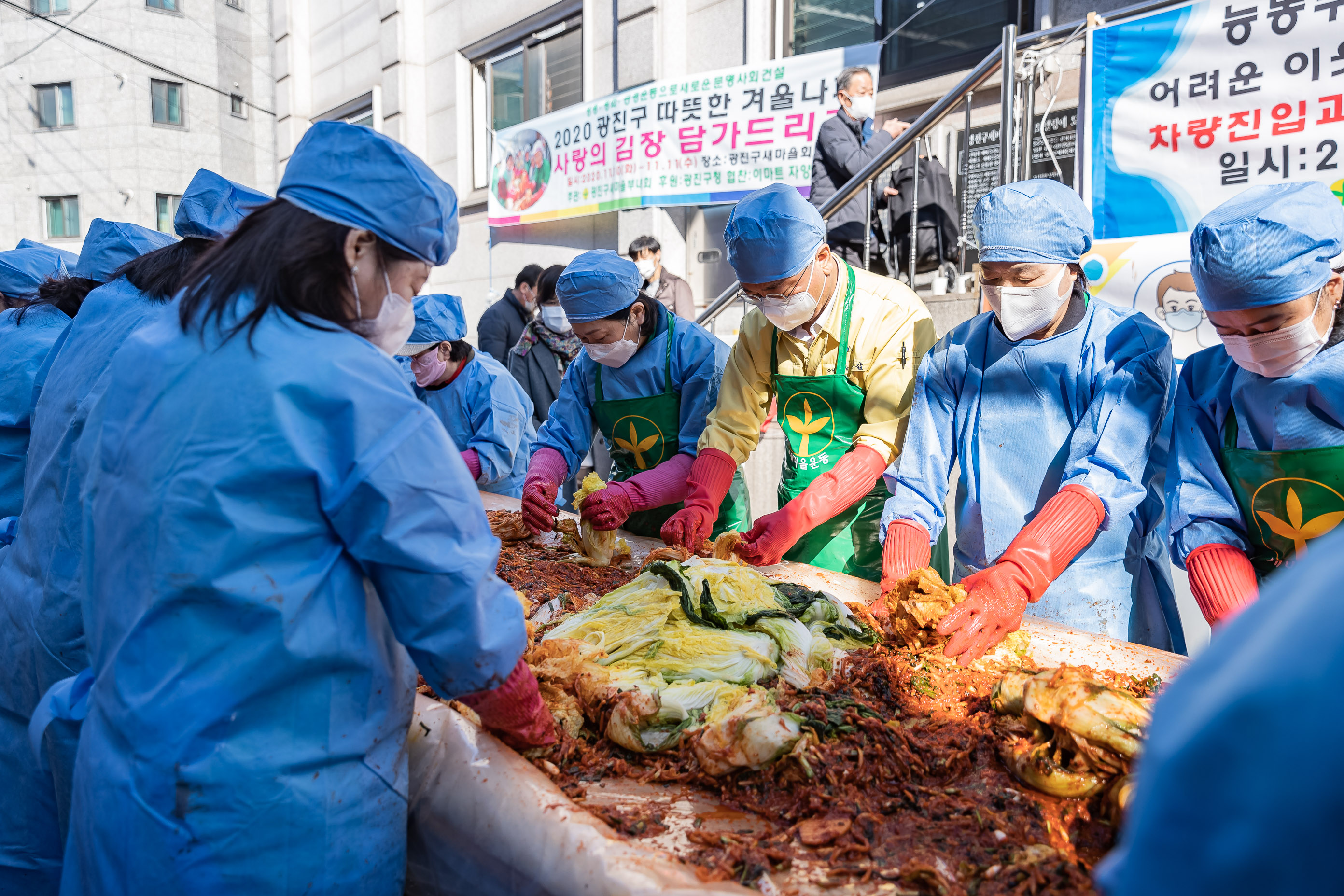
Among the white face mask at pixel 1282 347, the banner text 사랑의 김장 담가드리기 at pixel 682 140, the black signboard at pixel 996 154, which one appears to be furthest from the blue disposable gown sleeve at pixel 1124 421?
the banner text 사랑의 김장 담가드리기 at pixel 682 140

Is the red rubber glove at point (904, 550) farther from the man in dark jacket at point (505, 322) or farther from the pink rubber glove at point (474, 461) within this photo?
the man in dark jacket at point (505, 322)

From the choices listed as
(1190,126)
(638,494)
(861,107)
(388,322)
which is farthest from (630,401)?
(861,107)

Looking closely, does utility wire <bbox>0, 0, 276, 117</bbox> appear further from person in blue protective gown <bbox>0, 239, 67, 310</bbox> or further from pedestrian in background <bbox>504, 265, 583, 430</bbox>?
person in blue protective gown <bbox>0, 239, 67, 310</bbox>

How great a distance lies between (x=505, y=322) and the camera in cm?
718

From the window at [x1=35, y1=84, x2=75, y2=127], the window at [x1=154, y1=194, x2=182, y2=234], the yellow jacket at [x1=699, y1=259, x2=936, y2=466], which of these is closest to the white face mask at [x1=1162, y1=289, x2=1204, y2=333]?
the yellow jacket at [x1=699, y1=259, x2=936, y2=466]

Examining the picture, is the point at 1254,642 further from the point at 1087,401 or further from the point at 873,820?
the point at 1087,401

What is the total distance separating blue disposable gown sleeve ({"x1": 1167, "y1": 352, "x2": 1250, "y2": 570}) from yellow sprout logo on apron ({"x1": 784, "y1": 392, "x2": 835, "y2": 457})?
125 cm

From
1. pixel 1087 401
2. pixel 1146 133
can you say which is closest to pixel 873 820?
pixel 1087 401

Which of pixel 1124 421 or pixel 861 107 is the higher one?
pixel 861 107

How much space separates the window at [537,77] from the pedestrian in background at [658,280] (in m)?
5.56

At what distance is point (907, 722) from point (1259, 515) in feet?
4.03

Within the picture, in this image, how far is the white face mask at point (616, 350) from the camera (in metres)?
3.72

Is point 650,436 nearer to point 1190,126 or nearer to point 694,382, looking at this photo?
point 694,382

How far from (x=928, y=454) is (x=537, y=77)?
36.8 ft
